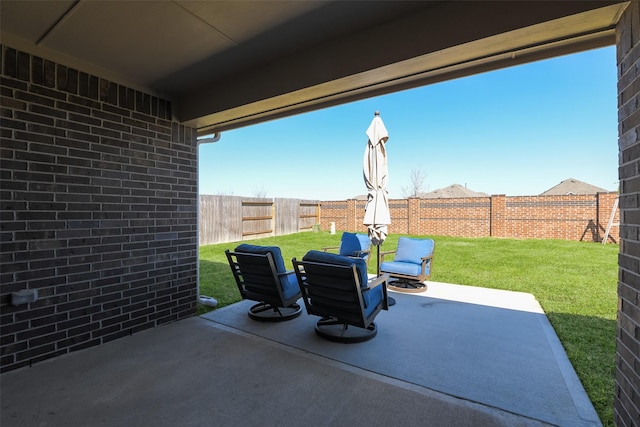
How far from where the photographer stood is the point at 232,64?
307 centimetres

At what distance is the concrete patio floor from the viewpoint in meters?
2.08

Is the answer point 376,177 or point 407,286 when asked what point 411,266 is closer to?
point 407,286

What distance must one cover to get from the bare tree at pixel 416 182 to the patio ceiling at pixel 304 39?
28.6 meters

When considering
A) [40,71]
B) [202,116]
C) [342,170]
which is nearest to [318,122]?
[342,170]

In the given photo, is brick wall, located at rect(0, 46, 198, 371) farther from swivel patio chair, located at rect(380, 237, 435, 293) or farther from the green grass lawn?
swivel patio chair, located at rect(380, 237, 435, 293)

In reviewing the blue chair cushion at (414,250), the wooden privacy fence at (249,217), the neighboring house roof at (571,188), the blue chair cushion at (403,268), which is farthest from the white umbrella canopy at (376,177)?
the neighboring house roof at (571,188)

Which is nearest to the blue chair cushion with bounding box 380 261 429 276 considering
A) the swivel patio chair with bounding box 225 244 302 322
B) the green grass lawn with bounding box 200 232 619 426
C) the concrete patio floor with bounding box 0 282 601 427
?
the green grass lawn with bounding box 200 232 619 426

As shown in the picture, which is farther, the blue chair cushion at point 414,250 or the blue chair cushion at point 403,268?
the blue chair cushion at point 414,250

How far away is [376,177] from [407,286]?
241cm

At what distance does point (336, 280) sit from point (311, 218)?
14.3 meters

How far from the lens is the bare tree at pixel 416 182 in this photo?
98.4 feet

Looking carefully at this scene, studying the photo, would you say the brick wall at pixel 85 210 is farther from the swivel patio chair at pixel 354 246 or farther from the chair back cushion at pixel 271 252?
the swivel patio chair at pixel 354 246

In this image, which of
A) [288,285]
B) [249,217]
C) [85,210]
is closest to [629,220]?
[288,285]

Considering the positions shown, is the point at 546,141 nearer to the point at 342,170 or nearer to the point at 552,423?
the point at 342,170
